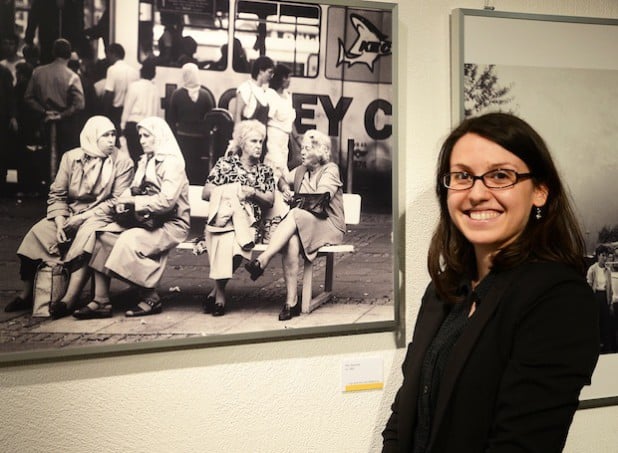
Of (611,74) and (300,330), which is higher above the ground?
(611,74)

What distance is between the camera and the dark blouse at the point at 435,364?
1074 mm

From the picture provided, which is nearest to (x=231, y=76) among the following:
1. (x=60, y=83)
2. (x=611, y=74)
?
(x=60, y=83)

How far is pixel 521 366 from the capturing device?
0.94m

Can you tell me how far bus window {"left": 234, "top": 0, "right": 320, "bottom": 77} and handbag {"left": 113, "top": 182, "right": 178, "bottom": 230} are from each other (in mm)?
377

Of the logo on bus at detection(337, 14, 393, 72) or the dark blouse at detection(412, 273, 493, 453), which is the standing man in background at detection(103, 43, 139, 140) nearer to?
the logo on bus at detection(337, 14, 393, 72)

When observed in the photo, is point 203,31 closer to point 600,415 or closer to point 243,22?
point 243,22

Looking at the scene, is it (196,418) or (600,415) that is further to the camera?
(600,415)

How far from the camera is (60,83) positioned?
1.13m

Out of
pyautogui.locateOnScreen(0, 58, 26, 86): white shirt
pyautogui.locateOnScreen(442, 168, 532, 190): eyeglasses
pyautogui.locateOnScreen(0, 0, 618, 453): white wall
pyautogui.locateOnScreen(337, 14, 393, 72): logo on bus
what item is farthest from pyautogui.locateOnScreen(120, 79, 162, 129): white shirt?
pyautogui.locateOnScreen(442, 168, 532, 190): eyeglasses

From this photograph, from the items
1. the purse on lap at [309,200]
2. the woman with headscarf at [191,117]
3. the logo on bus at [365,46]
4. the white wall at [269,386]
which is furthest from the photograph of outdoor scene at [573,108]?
the woman with headscarf at [191,117]

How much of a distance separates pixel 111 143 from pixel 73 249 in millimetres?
239

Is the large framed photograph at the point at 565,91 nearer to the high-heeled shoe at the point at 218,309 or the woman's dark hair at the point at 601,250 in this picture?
the woman's dark hair at the point at 601,250

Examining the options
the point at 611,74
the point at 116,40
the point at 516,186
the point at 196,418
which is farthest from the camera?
the point at 611,74

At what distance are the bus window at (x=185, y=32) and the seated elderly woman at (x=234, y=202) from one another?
0.17 metres
